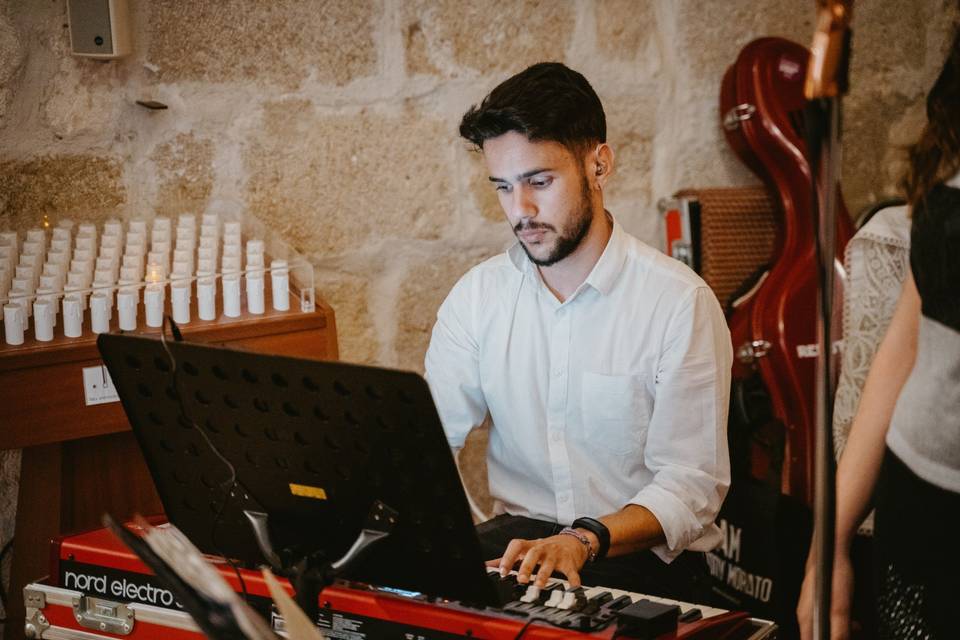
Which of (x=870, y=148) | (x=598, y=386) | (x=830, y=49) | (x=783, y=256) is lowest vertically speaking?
(x=598, y=386)

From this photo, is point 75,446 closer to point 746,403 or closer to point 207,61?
point 207,61

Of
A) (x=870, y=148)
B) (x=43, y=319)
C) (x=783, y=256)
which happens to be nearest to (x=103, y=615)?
(x=43, y=319)

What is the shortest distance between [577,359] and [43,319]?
3.09 ft

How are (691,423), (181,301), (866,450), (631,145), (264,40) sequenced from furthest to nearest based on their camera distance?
(631,145) → (264,40) → (181,301) → (691,423) → (866,450)

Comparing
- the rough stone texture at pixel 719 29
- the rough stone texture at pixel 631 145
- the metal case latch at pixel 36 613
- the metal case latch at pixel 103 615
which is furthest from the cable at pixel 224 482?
the rough stone texture at pixel 719 29

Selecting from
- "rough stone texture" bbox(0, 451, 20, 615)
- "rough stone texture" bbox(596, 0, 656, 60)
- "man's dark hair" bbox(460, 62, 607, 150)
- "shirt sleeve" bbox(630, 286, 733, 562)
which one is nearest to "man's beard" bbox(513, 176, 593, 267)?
"man's dark hair" bbox(460, 62, 607, 150)

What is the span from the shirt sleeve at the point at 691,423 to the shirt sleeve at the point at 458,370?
0.36 metres

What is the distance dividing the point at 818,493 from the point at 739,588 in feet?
4.70

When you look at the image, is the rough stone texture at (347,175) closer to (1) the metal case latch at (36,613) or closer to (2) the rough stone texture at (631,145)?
(2) the rough stone texture at (631,145)

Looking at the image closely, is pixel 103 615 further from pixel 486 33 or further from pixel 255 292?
pixel 486 33

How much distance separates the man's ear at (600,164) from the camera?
183cm

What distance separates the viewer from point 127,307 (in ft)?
5.94

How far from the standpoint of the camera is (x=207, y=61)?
7.11ft

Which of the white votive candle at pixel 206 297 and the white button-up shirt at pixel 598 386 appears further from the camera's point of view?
the white votive candle at pixel 206 297
